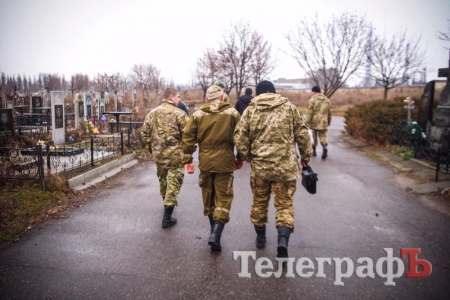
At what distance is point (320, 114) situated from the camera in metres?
10.0

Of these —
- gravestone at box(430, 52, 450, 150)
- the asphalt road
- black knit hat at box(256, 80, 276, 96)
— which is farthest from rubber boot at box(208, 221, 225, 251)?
gravestone at box(430, 52, 450, 150)

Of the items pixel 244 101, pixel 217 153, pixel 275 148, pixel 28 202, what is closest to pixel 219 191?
pixel 217 153

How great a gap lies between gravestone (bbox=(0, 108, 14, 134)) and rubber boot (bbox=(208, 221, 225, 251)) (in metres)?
9.77

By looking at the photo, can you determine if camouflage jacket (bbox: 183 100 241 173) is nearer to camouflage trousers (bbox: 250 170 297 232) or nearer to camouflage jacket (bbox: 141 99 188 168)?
camouflage trousers (bbox: 250 170 297 232)

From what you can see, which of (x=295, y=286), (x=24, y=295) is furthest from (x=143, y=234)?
(x=295, y=286)

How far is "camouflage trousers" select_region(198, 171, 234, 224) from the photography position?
411cm

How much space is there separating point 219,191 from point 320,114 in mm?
6769

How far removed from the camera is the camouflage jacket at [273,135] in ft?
12.6

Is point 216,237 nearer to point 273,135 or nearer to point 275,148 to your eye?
point 275,148

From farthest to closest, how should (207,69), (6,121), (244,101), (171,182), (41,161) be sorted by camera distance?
(207,69) < (6,121) < (244,101) < (41,161) < (171,182)

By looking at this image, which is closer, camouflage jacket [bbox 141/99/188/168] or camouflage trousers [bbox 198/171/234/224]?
camouflage trousers [bbox 198/171/234/224]

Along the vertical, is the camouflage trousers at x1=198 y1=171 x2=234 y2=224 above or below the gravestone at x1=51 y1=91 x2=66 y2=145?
below

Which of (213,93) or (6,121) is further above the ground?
(213,93)

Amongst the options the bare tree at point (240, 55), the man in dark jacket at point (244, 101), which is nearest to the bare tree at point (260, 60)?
the bare tree at point (240, 55)
